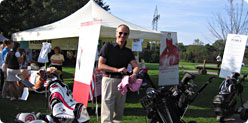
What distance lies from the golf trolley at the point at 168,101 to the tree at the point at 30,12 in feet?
54.6

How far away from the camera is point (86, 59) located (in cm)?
416

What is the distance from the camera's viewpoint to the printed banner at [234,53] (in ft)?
23.1

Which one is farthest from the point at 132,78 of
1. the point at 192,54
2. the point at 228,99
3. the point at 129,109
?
the point at 192,54

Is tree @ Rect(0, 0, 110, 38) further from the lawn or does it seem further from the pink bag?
the pink bag

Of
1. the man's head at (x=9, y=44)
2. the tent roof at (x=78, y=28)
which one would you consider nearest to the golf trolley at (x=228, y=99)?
the tent roof at (x=78, y=28)

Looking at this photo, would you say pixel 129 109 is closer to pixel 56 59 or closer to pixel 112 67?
pixel 112 67

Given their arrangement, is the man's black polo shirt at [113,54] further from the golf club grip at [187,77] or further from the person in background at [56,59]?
the person in background at [56,59]

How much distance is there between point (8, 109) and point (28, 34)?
3.68 meters

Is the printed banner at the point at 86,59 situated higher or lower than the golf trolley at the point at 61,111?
higher

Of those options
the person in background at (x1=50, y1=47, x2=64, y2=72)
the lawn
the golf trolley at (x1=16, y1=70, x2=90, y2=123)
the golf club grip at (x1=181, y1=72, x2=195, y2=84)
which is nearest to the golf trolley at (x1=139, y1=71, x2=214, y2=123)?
the golf club grip at (x1=181, y1=72, x2=195, y2=84)

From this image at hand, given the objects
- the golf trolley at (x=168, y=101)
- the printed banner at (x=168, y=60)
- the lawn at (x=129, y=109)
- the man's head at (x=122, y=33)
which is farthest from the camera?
the printed banner at (x=168, y=60)

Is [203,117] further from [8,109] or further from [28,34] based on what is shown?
[28,34]

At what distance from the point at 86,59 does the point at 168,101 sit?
1.98m

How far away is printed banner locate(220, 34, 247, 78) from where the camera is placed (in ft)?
23.1
